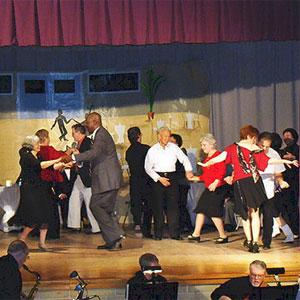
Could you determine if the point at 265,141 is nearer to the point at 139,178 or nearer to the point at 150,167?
the point at 150,167

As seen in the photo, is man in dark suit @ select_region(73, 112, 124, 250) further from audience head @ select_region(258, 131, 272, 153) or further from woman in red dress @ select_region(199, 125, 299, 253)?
audience head @ select_region(258, 131, 272, 153)

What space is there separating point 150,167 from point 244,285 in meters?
2.77

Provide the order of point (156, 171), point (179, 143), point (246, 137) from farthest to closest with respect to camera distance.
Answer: point (179, 143) → point (156, 171) → point (246, 137)

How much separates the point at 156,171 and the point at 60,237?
4.32ft

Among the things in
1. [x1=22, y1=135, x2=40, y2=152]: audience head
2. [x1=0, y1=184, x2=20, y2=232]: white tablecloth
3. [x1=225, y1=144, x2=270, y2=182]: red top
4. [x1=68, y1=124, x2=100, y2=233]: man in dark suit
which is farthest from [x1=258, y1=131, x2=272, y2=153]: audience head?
[x1=0, y1=184, x2=20, y2=232]: white tablecloth

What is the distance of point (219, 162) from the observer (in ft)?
27.2

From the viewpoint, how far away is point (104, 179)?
802 cm

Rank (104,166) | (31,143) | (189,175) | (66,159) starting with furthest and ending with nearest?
(189,175), (66,159), (104,166), (31,143)

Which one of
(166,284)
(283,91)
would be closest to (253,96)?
(283,91)

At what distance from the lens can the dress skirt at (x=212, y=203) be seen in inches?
330

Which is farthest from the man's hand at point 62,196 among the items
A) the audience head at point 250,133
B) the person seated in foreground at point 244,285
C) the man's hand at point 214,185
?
the person seated in foreground at point 244,285

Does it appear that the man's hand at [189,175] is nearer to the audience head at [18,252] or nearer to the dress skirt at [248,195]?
the dress skirt at [248,195]

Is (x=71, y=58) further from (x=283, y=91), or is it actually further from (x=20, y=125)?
(x=283, y=91)

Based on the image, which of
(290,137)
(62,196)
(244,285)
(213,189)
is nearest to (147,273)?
(244,285)
